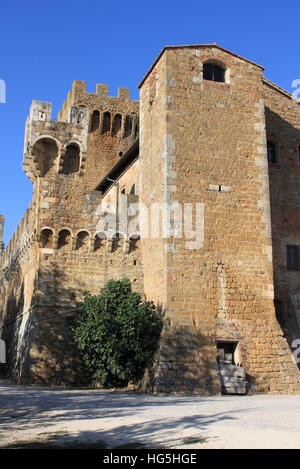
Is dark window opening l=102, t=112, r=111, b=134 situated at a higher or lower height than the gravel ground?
higher

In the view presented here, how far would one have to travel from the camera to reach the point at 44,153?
19.5 m

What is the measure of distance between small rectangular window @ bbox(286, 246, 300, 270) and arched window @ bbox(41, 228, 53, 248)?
8.34 metres

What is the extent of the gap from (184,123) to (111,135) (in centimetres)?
1051

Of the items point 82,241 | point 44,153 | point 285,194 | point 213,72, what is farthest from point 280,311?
point 44,153

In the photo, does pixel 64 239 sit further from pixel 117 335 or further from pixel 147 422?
pixel 147 422

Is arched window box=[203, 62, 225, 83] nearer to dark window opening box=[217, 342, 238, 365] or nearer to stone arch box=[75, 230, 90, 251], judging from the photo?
stone arch box=[75, 230, 90, 251]

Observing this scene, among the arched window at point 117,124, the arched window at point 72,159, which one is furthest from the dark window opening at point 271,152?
the arched window at point 117,124

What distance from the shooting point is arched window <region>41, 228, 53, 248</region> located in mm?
17406

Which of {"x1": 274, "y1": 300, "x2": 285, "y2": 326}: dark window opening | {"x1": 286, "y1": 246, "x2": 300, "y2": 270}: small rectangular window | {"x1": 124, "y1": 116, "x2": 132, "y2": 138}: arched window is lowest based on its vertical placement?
{"x1": 274, "y1": 300, "x2": 285, "y2": 326}: dark window opening

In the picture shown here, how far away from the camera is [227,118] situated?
1677cm

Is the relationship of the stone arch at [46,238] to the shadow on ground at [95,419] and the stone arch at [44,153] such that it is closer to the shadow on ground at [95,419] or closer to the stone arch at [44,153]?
the stone arch at [44,153]

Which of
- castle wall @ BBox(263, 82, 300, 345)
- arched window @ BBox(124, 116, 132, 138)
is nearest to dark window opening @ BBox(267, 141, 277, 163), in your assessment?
castle wall @ BBox(263, 82, 300, 345)

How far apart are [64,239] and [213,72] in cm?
715

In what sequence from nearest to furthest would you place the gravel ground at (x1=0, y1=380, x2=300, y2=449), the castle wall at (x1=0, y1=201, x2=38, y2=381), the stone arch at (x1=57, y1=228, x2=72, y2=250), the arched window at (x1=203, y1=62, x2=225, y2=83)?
the gravel ground at (x1=0, y1=380, x2=300, y2=449), the arched window at (x1=203, y1=62, x2=225, y2=83), the stone arch at (x1=57, y1=228, x2=72, y2=250), the castle wall at (x1=0, y1=201, x2=38, y2=381)
